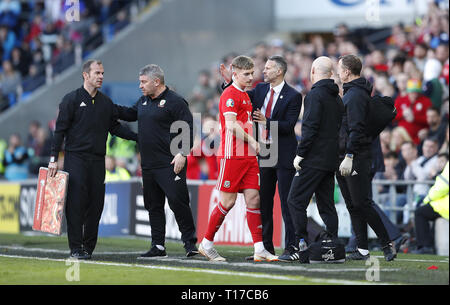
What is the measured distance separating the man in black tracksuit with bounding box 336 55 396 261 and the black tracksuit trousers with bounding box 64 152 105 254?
2.74m

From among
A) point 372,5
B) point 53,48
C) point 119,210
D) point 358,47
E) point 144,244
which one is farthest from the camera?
point 53,48

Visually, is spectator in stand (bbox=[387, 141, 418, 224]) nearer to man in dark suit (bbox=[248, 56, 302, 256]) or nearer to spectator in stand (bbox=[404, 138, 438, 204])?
spectator in stand (bbox=[404, 138, 438, 204])

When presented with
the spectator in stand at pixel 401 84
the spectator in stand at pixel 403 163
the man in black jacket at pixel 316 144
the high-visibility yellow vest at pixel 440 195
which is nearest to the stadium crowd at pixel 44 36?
the spectator in stand at pixel 401 84

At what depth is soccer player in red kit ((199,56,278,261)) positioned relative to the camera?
1001 cm

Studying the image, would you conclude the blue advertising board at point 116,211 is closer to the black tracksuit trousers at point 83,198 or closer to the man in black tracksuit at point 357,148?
the black tracksuit trousers at point 83,198

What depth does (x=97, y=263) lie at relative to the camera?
10078 mm

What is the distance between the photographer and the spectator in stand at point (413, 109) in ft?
53.4

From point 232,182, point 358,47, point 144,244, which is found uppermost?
point 358,47

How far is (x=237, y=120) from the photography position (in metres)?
10.1

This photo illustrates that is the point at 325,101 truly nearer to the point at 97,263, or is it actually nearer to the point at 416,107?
the point at 97,263

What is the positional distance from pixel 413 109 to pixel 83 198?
7.54 meters

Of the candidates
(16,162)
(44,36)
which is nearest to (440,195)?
(16,162)
